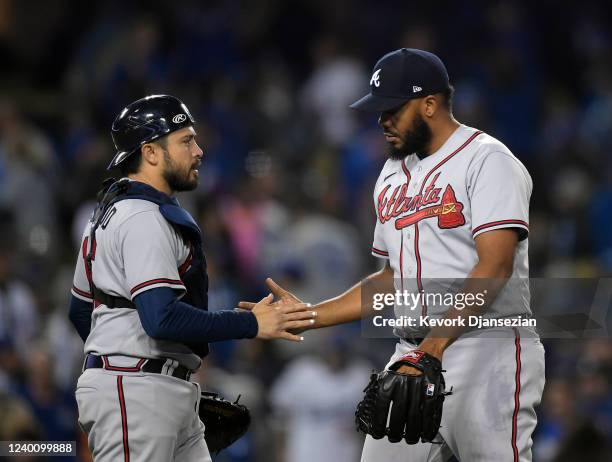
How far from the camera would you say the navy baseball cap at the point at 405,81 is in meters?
4.62

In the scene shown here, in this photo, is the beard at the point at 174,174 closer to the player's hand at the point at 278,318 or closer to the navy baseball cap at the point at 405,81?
the player's hand at the point at 278,318

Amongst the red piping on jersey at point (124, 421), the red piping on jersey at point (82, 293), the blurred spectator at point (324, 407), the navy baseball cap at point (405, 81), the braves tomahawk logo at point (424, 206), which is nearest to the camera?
the red piping on jersey at point (124, 421)

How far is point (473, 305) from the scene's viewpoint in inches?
172

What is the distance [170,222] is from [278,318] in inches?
21.9

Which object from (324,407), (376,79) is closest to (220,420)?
(376,79)

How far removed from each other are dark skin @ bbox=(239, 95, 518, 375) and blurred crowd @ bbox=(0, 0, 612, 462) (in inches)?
109

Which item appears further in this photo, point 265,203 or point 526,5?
point 526,5

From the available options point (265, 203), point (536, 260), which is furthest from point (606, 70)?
point (265, 203)

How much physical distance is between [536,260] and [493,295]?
5.59m

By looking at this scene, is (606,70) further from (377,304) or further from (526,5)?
(377,304)

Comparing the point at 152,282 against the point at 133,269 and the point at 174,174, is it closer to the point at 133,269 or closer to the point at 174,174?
the point at 133,269

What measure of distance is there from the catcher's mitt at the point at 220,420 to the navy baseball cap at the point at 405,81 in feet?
4.42

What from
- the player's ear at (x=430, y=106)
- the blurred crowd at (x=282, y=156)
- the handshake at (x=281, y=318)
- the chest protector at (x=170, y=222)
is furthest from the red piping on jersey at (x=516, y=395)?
the blurred crowd at (x=282, y=156)

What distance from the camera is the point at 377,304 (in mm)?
5039
